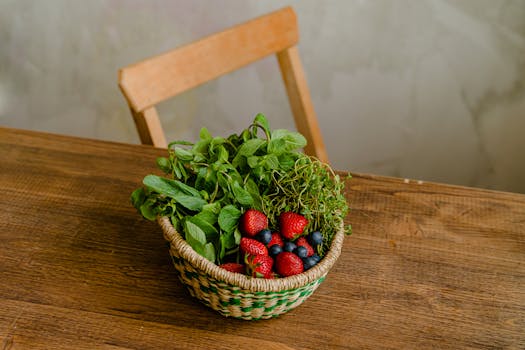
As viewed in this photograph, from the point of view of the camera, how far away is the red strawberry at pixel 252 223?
2.71 feet

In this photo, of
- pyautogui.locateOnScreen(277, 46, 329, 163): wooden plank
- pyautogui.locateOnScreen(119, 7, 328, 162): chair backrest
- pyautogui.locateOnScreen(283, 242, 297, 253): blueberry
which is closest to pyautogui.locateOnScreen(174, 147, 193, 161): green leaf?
pyautogui.locateOnScreen(283, 242, 297, 253): blueberry

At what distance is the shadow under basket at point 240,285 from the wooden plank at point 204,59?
43 cm

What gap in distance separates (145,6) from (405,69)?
0.87m

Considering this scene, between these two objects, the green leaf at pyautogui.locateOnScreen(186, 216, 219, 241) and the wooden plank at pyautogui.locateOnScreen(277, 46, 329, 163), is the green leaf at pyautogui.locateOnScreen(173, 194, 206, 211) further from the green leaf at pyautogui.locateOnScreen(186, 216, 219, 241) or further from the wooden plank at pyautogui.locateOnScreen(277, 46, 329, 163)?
the wooden plank at pyautogui.locateOnScreen(277, 46, 329, 163)

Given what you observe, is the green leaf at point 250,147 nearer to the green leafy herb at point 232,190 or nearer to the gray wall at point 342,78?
the green leafy herb at point 232,190

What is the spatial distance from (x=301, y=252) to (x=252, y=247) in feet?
0.24

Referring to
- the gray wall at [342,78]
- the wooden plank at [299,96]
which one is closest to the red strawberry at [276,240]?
the wooden plank at [299,96]

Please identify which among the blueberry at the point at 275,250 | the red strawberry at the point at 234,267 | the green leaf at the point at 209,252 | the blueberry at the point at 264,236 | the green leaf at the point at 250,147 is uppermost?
the green leaf at the point at 250,147

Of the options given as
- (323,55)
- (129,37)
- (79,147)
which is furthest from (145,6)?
(79,147)

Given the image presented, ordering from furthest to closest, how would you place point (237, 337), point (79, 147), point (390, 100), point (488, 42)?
1. point (390, 100)
2. point (488, 42)
3. point (79, 147)
4. point (237, 337)

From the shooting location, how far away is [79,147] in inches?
48.7

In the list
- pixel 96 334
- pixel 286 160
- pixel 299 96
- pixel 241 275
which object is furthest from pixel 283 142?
pixel 299 96

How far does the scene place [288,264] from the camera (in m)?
0.79

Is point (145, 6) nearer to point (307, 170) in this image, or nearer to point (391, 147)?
point (391, 147)
